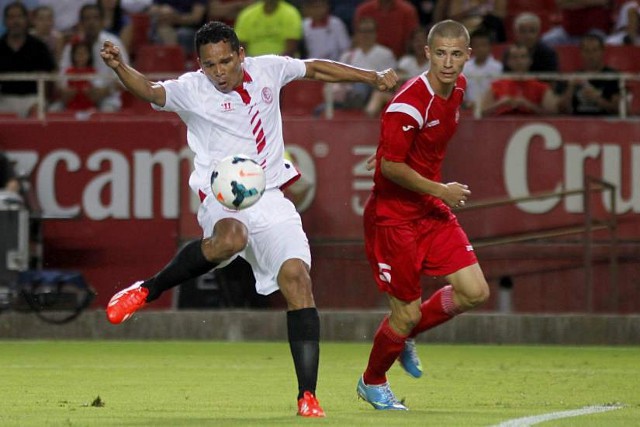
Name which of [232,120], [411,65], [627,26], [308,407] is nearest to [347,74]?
[232,120]

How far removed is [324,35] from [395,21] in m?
0.77

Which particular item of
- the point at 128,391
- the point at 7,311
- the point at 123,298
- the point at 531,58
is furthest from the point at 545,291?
the point at 123,298

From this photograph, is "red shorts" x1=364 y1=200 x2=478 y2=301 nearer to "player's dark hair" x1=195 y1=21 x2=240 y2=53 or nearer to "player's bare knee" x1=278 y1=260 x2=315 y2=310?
"player's bare knee" x1=278 y1=260 x2=315 y2=310

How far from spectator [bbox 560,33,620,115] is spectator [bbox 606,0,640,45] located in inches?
53.5

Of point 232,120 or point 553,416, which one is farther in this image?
point 232,120

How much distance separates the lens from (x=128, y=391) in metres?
10.6

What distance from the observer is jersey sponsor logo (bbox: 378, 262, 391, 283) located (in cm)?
948

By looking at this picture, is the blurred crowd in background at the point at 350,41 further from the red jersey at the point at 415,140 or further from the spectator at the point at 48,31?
the red jersey at the point at 415,140

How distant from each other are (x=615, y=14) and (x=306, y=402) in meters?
11.0

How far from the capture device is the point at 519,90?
15.9 m

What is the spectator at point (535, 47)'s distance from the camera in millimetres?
16234

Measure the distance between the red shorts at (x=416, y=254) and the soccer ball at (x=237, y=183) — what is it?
42.1 inches

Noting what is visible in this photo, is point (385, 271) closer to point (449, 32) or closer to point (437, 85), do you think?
point (437, 85)

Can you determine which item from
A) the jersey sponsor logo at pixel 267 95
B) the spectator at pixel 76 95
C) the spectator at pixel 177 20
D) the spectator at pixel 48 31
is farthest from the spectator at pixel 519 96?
the jersey sponsor logo at pixel 267 95
